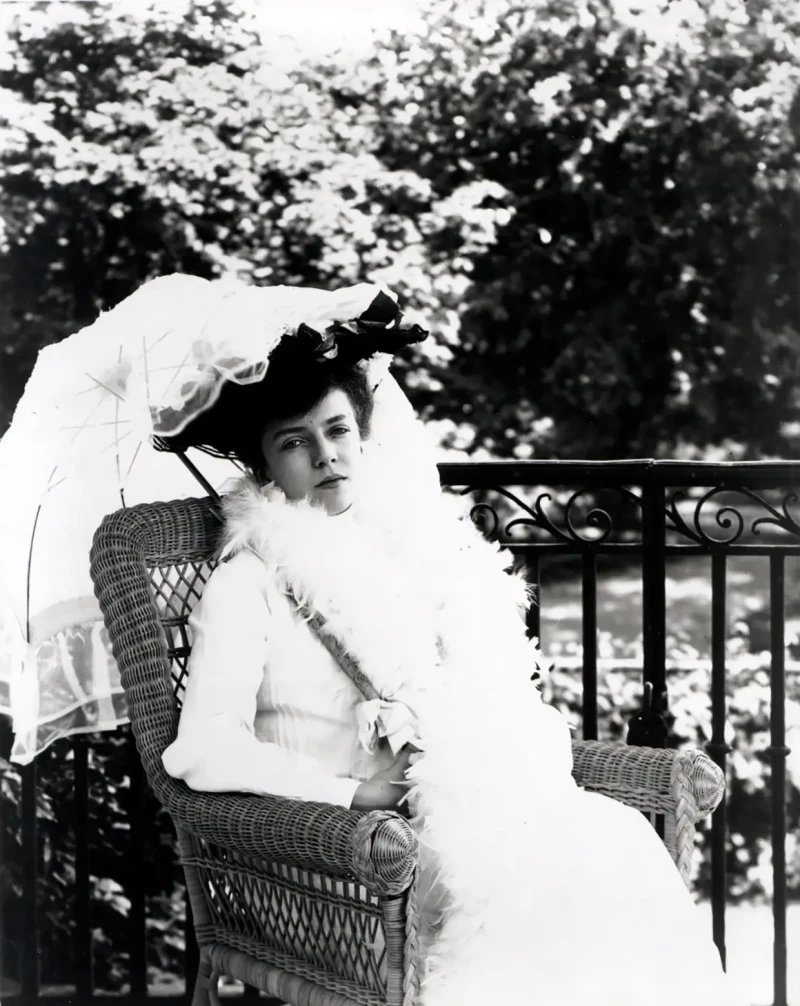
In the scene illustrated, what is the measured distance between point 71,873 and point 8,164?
168 inches

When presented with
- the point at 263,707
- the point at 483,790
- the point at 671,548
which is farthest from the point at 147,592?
the point at 671,548

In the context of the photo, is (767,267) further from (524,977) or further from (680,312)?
(524,977)

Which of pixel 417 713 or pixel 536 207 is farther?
pixel 536 207

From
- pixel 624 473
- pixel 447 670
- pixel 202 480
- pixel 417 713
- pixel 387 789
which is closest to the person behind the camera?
pixel 387 789

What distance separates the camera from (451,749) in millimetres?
1884

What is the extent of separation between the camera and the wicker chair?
1649 millimetres

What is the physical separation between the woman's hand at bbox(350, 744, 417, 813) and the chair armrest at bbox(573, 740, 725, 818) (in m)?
0.36

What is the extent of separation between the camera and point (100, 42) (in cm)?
721

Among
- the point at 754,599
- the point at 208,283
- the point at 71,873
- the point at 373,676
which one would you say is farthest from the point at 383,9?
the point at 373,676

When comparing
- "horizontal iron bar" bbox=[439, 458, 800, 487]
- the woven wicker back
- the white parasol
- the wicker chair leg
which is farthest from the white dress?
"horizontal iron bar" bbox=[439, 458, 800, 487]

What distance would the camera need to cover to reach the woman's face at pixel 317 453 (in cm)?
213

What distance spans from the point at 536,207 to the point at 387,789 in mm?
6445

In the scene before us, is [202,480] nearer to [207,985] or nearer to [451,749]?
[451,749]

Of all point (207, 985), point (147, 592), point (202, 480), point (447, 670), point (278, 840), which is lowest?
point (207, 985)
